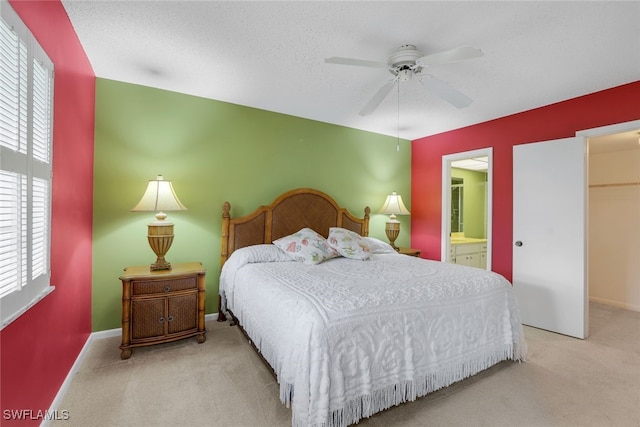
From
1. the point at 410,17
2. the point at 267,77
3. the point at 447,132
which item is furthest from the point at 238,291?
the point at 447,132

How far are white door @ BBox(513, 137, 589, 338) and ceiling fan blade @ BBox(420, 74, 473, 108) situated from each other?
1.57 metres

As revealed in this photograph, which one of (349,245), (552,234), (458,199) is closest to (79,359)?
(349,245)

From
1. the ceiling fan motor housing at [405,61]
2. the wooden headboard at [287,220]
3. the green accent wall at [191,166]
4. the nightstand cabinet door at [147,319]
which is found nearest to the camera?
the ceiling fan motor housing at [405,61]

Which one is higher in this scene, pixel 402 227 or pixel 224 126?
pixel 224 126

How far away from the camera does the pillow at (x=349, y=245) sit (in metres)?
3.19

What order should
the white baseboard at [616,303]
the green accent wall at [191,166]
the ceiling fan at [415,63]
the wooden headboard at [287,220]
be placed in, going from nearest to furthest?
the ceiling fan at [415,63], the green accent wall at [191,166], the wooden headboard at [287,220], the white baseboard at [616,303]

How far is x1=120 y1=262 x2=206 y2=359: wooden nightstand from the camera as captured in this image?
242 centimetres

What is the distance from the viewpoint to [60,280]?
187 cm

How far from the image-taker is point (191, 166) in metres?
3.19

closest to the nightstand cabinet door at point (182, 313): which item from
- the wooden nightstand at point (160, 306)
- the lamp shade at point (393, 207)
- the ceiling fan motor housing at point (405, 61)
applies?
the wooden nightstand at point (160, 306)

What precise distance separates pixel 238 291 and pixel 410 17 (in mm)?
2439

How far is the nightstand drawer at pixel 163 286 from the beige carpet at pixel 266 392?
529 millimetres

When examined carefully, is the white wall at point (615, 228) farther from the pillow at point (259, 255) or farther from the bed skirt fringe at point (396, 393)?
the pillow at point (259, 255)

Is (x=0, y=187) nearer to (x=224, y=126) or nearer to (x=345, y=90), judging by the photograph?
(x=224, y=126)
